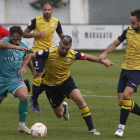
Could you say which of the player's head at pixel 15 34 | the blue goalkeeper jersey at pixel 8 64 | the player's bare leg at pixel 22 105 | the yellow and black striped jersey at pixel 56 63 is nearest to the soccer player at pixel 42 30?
the yellow and black striped jersey at pixel 56 63

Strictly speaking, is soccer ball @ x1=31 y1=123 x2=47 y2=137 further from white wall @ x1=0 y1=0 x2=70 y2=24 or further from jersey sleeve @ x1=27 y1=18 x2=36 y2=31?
white wall @ x1=0 y1=0 x2=70 y2=24

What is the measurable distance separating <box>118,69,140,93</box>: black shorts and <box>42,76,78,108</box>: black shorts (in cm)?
87

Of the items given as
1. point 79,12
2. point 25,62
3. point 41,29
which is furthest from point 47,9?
point 79,12

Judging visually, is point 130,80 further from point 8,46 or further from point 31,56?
point 8,46

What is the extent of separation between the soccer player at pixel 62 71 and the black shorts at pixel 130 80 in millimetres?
392

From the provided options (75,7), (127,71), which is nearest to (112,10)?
(75,7)

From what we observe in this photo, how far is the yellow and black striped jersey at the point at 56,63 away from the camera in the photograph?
280 inches

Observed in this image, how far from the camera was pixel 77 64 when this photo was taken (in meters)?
22.6

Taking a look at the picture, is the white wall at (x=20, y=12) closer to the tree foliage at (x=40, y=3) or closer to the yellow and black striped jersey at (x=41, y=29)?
the tree foliage at (x=40, y=3)

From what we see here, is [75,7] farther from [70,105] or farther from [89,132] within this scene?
[89,132]

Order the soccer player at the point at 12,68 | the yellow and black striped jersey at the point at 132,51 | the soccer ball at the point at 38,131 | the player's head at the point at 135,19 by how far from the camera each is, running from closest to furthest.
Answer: the soccer ball at the point at 38,131 → the soccer player at the point at 12,68 → the player's head at the point at 135,19 → the yellow and black striped jersey at the point at 132,51

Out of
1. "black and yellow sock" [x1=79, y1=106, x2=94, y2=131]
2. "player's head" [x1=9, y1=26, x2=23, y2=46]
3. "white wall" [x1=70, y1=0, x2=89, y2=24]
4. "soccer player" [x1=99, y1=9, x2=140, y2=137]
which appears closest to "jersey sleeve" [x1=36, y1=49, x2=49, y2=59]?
"player's head" [x1=9, y1=26, x2=23, y2=46]

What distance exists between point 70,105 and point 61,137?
3782 mm


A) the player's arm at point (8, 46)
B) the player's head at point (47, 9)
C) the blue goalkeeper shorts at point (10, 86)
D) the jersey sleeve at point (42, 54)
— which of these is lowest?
the blue goalkeeper shorts at point (10, 86)
